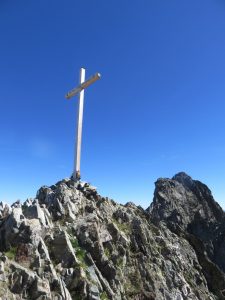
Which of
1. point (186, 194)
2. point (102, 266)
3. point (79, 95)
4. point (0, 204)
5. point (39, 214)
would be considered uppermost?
point (186, 194)

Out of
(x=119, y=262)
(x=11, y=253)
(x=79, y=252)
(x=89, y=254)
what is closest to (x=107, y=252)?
(x=119, y=262)

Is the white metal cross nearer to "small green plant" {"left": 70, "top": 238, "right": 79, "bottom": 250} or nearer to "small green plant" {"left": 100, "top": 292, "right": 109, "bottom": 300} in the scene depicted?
"small green plant" {"left": 70, "top": 238, "right": 79, "bottom": 250}

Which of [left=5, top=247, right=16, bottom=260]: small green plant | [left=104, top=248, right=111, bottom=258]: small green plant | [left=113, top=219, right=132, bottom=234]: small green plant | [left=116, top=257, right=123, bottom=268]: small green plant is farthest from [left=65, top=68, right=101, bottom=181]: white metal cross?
[left=5, top=247, right=16, bottom=260]: small green plant

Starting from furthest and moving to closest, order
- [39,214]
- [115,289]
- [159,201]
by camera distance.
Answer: [159,201], [39,214], [115,289]

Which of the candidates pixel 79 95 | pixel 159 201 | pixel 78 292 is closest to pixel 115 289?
pixel 78 292

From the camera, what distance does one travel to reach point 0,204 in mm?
24438

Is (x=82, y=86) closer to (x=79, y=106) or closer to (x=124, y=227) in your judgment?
(x=79, y=106)

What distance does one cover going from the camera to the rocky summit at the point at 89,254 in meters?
17.5

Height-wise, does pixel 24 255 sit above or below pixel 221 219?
below

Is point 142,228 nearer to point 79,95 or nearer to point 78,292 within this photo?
point 78,292

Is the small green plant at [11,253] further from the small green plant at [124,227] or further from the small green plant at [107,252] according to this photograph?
the small green plant at [124,227]

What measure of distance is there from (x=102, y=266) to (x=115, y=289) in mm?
Result: 1685

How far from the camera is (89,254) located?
816 inches

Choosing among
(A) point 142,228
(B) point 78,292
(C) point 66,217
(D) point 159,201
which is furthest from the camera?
(D) point 159,201
